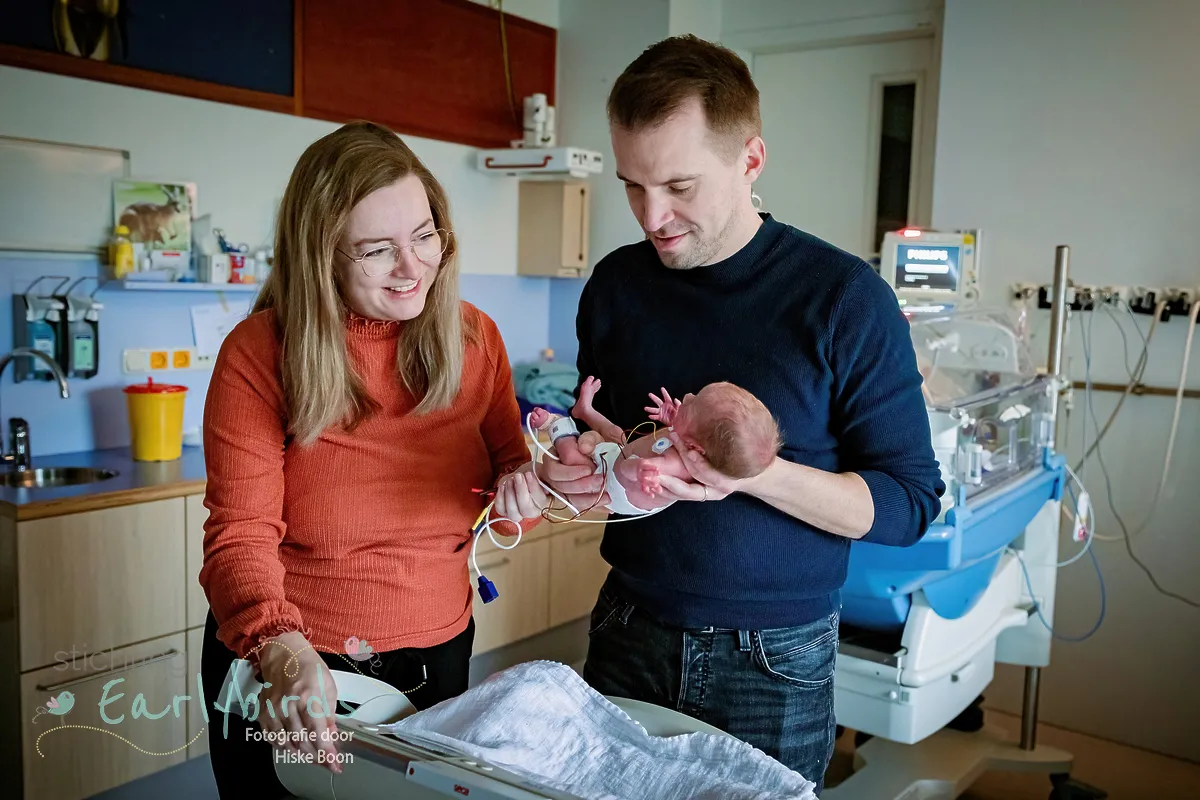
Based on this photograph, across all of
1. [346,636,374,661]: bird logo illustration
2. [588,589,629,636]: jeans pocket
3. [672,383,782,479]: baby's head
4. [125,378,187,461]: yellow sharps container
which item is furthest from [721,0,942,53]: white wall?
[346,636,374,661]: bird logo illustration

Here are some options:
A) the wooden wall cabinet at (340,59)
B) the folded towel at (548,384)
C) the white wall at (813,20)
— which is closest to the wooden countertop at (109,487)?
the wooden wall cabinet at (340,59)

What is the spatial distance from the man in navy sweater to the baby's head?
0.35 feet

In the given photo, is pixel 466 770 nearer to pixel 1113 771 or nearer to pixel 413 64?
pixel 1113 771

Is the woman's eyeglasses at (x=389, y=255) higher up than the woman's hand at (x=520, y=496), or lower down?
higher up

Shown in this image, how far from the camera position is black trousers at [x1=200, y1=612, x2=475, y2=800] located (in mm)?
1436

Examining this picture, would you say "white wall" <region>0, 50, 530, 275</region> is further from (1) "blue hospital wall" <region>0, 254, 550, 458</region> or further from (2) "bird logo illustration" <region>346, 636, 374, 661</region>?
(2) "bird logo illustration" <region>346, 636, 374, 661</region>

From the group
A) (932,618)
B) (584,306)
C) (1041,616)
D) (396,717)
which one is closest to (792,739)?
(396,717)

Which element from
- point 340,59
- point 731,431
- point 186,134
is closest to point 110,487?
point 186,134

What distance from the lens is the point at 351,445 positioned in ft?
4.70

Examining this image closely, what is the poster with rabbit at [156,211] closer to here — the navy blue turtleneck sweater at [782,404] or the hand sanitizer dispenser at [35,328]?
the hand sanitizer dispenser at [35,328]

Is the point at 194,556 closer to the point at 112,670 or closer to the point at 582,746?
the point at 112,670

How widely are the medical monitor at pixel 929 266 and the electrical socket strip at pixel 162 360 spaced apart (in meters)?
2.12

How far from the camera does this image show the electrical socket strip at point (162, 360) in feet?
10.4

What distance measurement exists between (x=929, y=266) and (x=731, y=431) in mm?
2036
